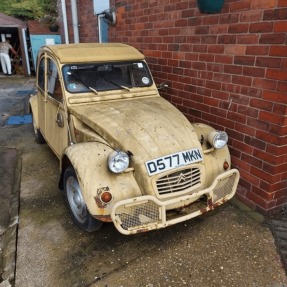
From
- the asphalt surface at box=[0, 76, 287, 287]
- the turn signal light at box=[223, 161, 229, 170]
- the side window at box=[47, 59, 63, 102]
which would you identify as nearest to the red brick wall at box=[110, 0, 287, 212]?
the turn signal light at box=[223, 161, 229, 170]

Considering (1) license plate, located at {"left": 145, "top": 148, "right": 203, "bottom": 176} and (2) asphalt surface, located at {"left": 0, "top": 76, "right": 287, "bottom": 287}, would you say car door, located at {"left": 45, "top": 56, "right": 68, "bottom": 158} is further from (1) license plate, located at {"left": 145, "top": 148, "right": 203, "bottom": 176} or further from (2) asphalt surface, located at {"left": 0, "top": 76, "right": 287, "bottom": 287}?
(1) license plate, located at {"left": 145, "top": 148, "right": 203, "bottom": 176}

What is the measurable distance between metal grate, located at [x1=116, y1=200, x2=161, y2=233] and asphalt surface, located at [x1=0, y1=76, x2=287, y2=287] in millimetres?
428

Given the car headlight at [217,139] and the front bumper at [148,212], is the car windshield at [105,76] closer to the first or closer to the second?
the car headlight at [217,139]

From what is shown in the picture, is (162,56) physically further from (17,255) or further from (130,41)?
(17,255)

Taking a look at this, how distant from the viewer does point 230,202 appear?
3457 millimetres

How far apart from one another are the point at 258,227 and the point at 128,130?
1720mm

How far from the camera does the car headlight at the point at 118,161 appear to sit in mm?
2445

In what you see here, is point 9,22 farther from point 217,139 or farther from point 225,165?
point 225,165

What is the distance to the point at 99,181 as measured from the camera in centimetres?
247

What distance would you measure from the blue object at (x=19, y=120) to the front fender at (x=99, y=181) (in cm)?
457

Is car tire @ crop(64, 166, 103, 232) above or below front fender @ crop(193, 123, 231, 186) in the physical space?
below

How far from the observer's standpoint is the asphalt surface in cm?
240

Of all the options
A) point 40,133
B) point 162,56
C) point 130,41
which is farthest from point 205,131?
point 40,133

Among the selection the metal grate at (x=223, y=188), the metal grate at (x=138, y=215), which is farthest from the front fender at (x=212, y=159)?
the metal grate at (x=138, y=215)
